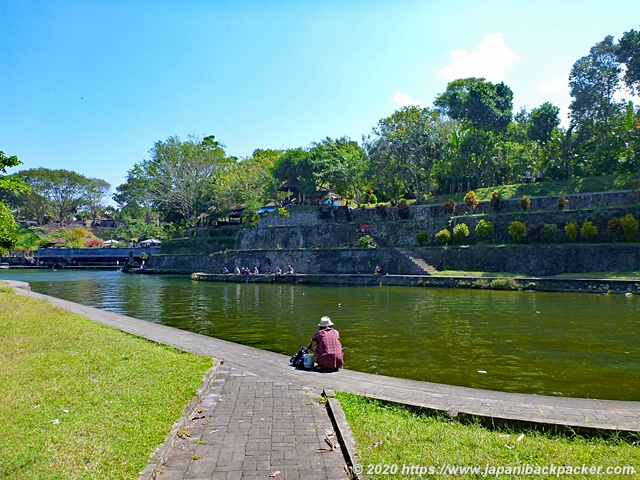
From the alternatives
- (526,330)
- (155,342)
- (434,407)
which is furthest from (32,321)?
(526,330)

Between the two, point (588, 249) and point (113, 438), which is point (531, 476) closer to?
point (113, 438)

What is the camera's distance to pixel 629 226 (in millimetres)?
29234

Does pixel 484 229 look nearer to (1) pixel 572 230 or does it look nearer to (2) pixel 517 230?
(2) pixel 517 230

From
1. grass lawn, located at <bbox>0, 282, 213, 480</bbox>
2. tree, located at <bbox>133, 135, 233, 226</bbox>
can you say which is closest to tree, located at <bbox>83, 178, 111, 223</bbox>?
tree, located at <bbox>133, 135, 233, 226</bbox>

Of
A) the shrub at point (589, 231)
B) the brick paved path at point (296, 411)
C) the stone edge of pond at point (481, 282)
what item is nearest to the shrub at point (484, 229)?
the shrub at point (589, 231)

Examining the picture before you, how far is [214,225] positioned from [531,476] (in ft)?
194

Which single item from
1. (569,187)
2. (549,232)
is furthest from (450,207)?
(569,187)

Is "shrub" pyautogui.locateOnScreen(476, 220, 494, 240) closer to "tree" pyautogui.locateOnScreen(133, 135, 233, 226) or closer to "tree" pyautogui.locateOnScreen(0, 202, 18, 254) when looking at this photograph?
"tree" pyautogui.locateOnScreen(0, 202, 18, 254)

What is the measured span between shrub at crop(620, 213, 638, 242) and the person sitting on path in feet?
88.8

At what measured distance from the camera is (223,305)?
23234mm

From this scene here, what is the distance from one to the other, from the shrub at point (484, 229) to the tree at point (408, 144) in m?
9.91

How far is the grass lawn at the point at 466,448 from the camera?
15.1 feet

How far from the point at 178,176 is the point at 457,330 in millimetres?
50853

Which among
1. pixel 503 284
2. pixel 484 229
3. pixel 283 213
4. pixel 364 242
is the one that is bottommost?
pixel 503 284
